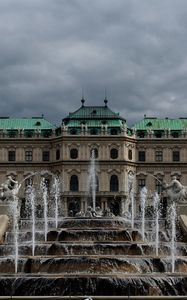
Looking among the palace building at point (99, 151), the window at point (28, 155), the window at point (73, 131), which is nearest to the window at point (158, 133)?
the palace building at point (99, 151)

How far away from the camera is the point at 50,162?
98562 millimetres

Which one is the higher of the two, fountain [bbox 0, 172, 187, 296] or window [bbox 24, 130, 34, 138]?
window [bbox 24, 130, 34, 138]

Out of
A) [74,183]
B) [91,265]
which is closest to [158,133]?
[74,183]

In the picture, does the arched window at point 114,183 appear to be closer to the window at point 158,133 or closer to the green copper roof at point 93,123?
the green copper roof at point 93,123

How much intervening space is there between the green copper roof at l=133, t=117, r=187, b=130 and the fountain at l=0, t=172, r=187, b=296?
55.0 m

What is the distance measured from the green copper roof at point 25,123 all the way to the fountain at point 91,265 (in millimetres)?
57013

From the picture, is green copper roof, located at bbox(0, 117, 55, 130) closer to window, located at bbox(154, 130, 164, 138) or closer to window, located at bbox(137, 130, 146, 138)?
window, located at bbox(137, 130, 146, 138)

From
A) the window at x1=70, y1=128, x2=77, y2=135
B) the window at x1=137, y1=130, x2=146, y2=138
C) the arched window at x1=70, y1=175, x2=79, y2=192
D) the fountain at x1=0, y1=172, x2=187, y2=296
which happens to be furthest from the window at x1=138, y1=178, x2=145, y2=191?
A: the fountain at x1=0, y1=172, x2=187, y2=296

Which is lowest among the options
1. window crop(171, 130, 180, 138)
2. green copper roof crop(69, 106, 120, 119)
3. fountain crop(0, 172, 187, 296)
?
fountain crop(0, 172, 187, 296)

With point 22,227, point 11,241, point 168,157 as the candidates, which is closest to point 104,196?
point 168,157

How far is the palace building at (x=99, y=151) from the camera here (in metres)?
95.3

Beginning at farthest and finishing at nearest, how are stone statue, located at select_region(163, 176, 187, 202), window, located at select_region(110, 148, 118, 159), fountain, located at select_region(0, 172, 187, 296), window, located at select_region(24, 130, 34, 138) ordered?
window, located at select_region(24, 130, 34, 138), window, located at select_region(110, 148, 118, 159), stone statue, located at select_region(163, 176, 187, 202), fountain, located at select_region(0, 172, 187, 296)

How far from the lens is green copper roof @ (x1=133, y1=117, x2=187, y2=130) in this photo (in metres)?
100

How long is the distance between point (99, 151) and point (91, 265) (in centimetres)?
6291
